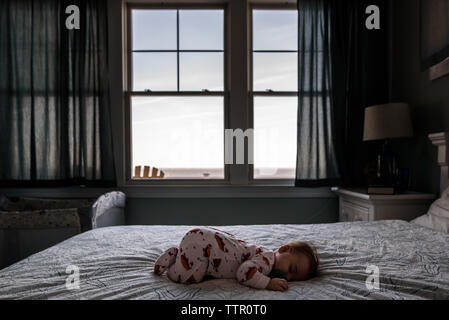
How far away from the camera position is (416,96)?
2.56m

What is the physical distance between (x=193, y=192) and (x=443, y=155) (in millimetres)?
2004

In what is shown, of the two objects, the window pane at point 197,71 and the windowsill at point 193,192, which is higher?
the window pane at point 197,71

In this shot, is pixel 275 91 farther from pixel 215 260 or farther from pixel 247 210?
pixel 215 260

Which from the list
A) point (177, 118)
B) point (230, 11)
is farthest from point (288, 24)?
point (177, 118)

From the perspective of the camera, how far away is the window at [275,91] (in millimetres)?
2996

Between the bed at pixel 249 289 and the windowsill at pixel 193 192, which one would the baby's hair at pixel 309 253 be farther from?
the windowsill at pixel 193 192

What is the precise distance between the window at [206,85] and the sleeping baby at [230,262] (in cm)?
178

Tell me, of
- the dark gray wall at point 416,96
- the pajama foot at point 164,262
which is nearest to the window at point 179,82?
the dark gray wall at point 416,96

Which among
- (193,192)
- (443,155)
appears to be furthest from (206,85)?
(443,155)

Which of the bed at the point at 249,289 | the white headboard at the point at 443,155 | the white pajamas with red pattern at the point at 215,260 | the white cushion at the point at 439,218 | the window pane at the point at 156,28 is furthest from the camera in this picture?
the window pane at the point at 156,28

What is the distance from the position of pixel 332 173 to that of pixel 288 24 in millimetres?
1523

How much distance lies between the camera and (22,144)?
9.21 feet

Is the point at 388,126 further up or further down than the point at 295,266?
further up
